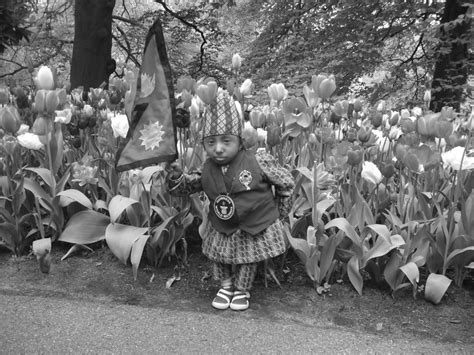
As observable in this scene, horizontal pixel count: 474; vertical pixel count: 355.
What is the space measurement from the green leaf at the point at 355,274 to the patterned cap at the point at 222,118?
79 cm

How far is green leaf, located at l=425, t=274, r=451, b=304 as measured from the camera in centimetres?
215

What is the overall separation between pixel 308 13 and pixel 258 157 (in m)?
7.39

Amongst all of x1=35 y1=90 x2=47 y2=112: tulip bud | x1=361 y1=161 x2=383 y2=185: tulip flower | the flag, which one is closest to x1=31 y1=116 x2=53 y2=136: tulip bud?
x1=35 y1=90 x2=47 y2=112: tulip bud

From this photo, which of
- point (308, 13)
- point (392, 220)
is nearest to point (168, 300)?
point (392, 220)

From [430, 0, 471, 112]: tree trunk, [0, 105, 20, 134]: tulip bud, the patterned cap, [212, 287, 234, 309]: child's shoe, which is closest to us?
the patterned cap

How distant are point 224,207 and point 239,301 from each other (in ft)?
1.40

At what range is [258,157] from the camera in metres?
2.19

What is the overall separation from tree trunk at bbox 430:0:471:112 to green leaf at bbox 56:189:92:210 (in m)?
5.60

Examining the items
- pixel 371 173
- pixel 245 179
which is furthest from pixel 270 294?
pixel 371 173

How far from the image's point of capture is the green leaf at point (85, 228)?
257cm

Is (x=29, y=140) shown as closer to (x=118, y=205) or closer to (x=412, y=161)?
(x=118, y=205)

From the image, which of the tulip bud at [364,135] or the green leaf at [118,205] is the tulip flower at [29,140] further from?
the tulip bud at [364,135]

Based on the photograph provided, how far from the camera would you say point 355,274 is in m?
2.25

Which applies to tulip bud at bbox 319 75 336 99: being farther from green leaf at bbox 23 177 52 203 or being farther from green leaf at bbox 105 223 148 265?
green leaf at bbox 23 177 52 203
